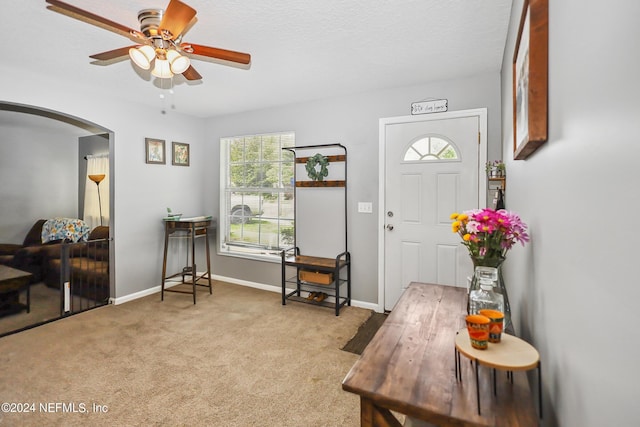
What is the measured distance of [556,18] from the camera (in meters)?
0.94

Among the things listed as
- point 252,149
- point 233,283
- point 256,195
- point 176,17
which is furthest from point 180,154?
point 176,17

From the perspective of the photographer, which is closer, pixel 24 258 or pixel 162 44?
pixel 162 44

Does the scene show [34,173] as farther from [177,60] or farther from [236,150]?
[177,60]

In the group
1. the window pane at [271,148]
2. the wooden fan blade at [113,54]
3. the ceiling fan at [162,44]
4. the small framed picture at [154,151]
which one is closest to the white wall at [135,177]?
the small framed picture at [154,151]

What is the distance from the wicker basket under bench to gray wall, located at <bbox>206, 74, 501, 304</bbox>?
130mm

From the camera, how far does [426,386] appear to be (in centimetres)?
99

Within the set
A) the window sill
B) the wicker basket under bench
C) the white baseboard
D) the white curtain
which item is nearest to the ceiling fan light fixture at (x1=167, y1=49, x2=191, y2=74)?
the wicker basket under bench

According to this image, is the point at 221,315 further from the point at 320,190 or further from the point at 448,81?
the point at 448,81

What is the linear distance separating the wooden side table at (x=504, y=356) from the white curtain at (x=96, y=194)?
6.07 m

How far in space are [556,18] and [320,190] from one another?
3.05 metres

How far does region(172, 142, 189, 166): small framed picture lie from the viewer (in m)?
4.44

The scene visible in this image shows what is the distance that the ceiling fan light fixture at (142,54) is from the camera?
75.2 inches

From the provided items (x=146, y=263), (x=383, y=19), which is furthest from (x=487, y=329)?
(x=146, y=263)

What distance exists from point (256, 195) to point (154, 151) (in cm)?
141
